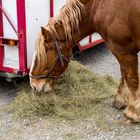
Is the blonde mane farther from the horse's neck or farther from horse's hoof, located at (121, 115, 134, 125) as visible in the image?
horse's hoof, located at (121, 115, 134, 125)

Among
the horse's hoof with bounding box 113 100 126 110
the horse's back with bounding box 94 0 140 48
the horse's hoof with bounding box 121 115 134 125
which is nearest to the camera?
the horse's back with bounding box 94 0 140 48

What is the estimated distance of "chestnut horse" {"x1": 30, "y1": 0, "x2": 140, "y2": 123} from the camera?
12.8 feet

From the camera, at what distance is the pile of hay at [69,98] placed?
4559mm

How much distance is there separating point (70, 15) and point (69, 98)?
116cm

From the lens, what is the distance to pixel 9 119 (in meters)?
4.54

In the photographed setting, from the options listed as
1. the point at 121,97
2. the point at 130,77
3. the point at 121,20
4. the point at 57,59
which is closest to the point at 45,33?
the point at 57,59

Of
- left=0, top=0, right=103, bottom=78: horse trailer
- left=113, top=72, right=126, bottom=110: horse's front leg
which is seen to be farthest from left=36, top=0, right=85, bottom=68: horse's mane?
left=113, top=72, right=126, bottom=110: horse's front leg

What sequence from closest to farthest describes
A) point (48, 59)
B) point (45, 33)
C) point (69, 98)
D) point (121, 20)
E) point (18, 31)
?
1. point (121, 20)
2. point (45, 33)
3. point (48, 59)
4. point (18, 31)
5. point (69, 98)

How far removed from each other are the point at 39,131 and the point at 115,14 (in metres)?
1.48

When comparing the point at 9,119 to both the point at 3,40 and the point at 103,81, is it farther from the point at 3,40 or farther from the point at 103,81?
the point at 103,81

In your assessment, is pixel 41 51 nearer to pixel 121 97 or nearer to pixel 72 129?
pixel 72 129

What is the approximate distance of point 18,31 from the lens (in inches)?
183

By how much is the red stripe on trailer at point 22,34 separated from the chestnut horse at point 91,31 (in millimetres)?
491

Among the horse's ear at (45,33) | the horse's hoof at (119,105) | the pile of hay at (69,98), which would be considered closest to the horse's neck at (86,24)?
the horse's ear at (45,33)
